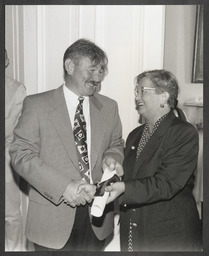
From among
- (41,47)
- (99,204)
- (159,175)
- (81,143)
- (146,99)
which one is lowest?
(99,204)

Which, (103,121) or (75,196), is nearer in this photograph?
(75,196)

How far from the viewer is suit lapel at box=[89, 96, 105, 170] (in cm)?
186

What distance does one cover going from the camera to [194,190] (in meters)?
1.88

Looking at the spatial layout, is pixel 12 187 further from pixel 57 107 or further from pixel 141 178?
pixel 141 178

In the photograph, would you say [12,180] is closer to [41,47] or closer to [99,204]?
[99,204]

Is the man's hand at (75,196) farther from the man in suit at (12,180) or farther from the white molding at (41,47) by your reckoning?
the white molding at (41,47)

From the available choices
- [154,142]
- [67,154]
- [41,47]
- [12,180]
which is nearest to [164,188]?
[154,142]

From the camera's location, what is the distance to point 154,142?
187cm

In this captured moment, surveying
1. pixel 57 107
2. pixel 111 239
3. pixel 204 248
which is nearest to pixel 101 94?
pixel 57 107

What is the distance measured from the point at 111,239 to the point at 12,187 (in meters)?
0.54

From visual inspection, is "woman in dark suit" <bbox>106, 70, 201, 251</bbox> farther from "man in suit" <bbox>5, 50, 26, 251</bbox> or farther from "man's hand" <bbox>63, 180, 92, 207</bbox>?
"man in suit" <bbox>5, 50, 26, 251</bbox>

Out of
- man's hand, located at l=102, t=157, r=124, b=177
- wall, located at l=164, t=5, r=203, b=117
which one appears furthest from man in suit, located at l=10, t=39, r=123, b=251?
wall, located at l=164, t=5, r=203, b=117

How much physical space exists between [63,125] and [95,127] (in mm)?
153

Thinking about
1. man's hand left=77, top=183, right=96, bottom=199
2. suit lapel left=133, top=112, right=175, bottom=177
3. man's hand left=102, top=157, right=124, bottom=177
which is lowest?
man's hand left=77, top=183, right=96, bottom=199
